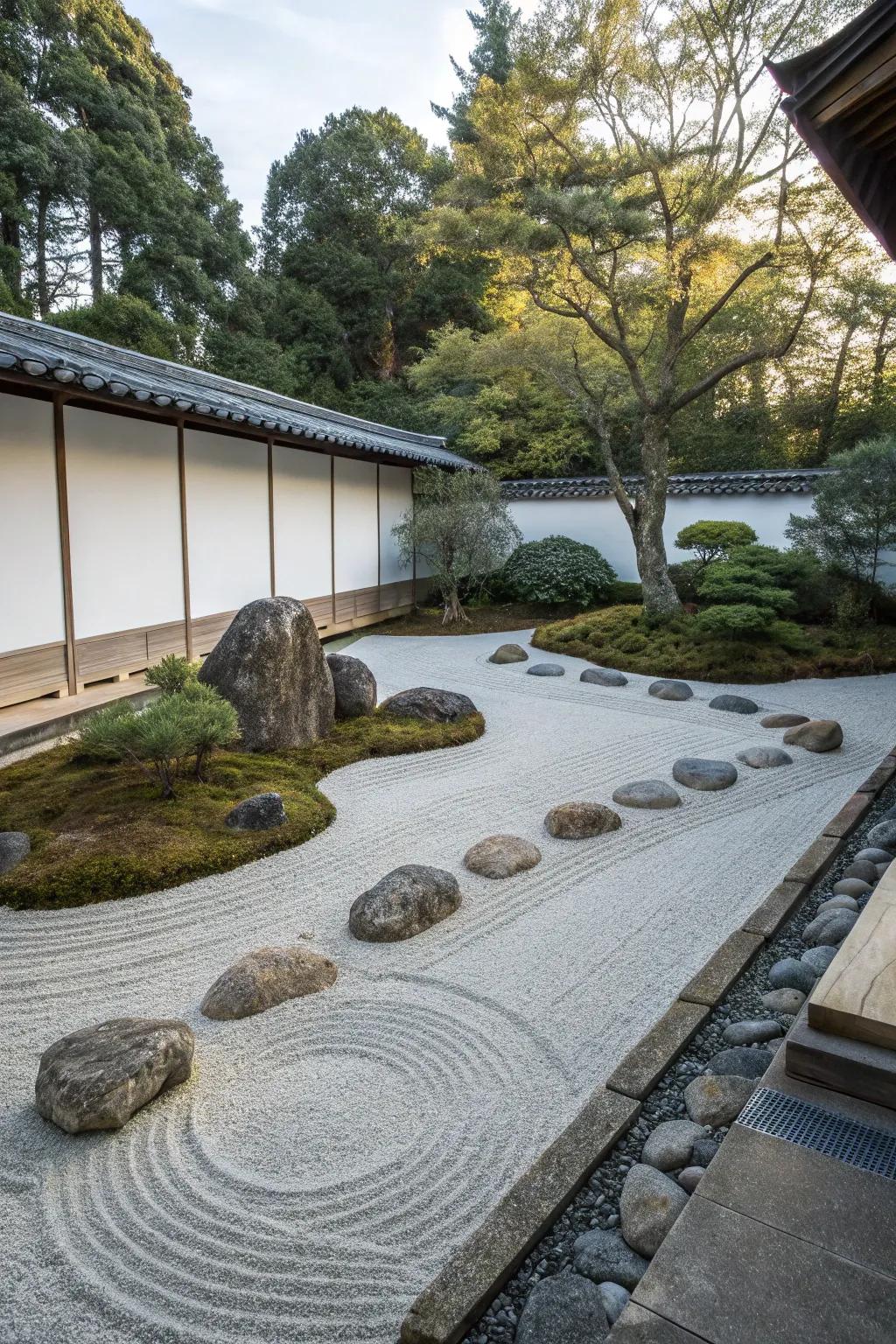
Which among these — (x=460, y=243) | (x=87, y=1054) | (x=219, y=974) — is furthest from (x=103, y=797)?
(x=460, y=243)

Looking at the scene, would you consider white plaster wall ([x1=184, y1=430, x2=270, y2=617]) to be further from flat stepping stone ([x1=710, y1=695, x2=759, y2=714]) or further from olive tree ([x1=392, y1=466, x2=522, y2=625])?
flat stepping stone ([x1=710, y1=695, x2=759, y2=714])

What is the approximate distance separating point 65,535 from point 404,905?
208 inches

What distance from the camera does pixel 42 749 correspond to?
21.1 ft

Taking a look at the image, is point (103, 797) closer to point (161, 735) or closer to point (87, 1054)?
point (161, 735)

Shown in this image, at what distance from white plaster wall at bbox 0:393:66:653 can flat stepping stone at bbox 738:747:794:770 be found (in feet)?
20.6

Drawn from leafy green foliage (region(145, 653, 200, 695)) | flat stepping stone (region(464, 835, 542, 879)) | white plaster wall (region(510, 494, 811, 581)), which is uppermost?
white plaster wall (region(510, 494, 811, 581))

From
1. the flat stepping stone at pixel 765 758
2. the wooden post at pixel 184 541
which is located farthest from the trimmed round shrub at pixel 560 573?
the flat stepping stone at pixel 765 758

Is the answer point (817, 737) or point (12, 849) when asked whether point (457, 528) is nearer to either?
point (817, 737)

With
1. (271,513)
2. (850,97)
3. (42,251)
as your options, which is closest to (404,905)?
(850,97)

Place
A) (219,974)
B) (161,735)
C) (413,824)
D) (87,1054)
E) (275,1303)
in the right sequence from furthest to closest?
1. (413,824)
2. (161,735)
3. (219,974)
4. (87,1054)
5. (275,1303)

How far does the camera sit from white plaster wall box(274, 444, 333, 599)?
35.8 ft

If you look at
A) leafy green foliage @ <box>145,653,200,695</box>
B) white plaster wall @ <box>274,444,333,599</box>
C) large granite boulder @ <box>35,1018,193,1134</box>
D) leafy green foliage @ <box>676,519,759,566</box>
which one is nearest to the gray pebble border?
large granite boulder @ <box>35,1018,193,1134</box>

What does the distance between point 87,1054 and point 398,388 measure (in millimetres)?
23046

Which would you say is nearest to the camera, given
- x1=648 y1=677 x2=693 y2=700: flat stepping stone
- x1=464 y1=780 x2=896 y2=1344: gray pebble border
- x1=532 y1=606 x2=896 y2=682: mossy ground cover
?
x1=464 y1=780 x2=896 y2=1344: gray pebble border
